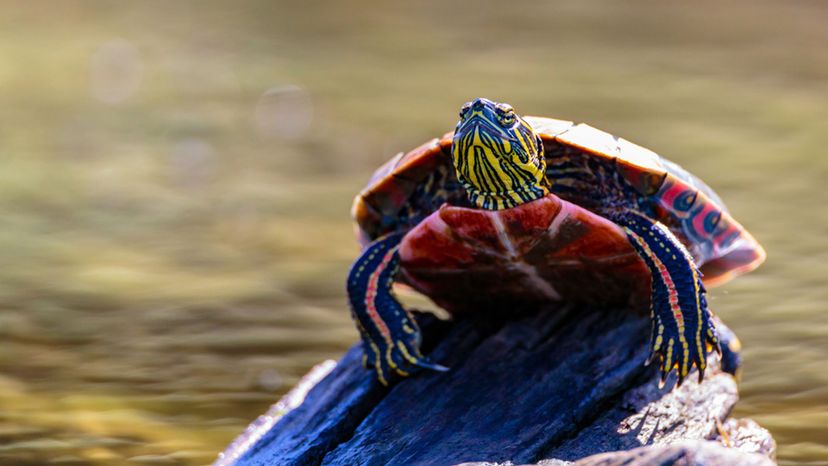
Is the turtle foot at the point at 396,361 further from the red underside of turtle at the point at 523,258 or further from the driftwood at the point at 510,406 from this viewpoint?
the red underside of turtle at the point at 523,258

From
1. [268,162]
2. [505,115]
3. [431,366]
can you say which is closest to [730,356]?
[431,366]

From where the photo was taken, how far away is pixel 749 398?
14.8 feet

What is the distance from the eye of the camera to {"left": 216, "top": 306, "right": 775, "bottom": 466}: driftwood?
3.23m

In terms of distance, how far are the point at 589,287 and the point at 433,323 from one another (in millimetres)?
557

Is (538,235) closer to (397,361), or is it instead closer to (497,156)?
(497,156)

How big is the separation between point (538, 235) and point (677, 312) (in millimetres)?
496

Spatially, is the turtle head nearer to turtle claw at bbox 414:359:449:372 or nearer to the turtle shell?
the turtle shell

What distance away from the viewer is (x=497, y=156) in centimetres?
352


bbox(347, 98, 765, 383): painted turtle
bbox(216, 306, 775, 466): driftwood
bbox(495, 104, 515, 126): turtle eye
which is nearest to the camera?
bbox(216, 306, 775, 466): driftwood

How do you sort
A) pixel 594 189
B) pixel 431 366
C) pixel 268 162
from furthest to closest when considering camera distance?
pixel 268 162 → pixel 594 189 → pixel 431 366

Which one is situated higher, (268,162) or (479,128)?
(268,162)

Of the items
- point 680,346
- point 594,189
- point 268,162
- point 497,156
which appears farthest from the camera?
point 268,162

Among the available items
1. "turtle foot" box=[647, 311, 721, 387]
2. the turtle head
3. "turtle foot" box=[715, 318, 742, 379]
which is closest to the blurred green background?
"turtle foot" box=[715, 318, 742, 379]

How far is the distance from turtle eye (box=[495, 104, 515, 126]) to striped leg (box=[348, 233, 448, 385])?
0.58 meters
